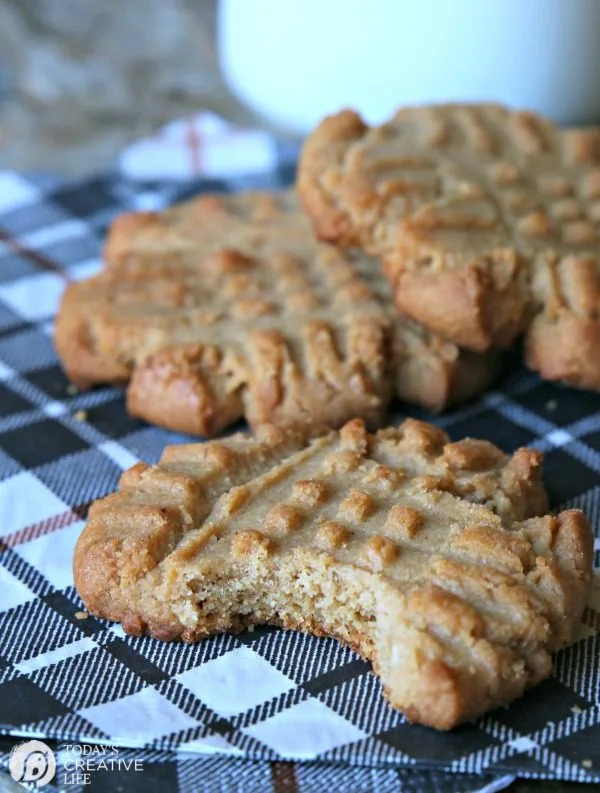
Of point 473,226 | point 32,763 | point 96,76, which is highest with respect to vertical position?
point 473,226

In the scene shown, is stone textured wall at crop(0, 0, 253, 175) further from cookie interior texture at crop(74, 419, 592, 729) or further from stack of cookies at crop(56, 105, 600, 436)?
cookie interior texture at crop(74, 419, 592, 729)

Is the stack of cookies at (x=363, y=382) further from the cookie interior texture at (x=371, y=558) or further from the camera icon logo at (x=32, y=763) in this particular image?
the camera icon logo at (x=32, y=763)

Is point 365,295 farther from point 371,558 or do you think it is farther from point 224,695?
point 224,695

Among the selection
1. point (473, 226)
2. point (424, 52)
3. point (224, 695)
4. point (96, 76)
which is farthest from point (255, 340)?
point (96, 76)

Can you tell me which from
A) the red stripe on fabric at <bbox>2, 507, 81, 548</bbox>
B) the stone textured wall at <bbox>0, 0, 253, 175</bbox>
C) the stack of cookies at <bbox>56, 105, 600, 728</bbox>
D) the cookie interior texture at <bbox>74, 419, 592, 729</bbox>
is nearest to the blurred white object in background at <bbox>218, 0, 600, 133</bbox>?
the stack of cookies at <bbox>56, 105, 600, 728</bbox>

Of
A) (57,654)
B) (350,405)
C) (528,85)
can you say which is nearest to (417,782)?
(57,654)

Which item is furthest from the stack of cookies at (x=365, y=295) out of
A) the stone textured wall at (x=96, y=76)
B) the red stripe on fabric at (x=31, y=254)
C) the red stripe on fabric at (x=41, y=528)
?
the stone textured wall at (x=96, y=76)

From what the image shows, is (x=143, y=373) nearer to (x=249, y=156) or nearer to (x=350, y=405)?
(x=350, y=405)
